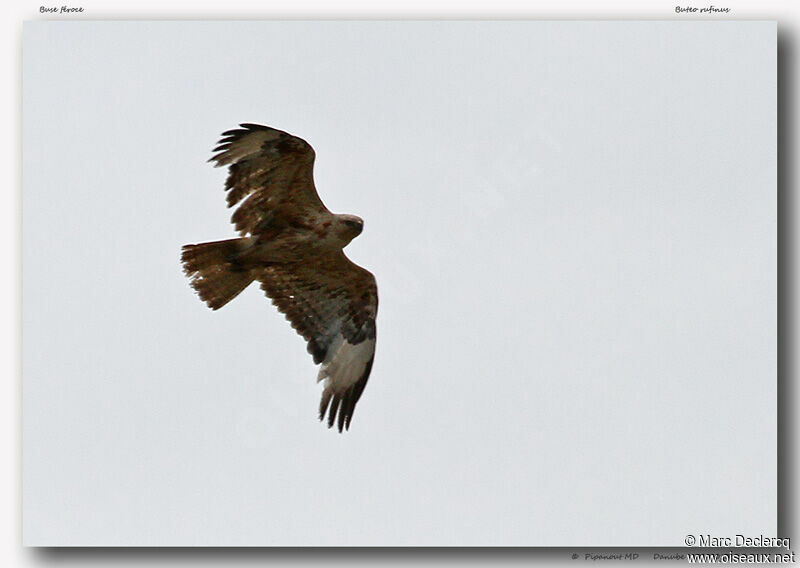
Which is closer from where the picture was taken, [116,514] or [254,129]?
[254,129]

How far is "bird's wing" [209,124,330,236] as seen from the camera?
8750 mm

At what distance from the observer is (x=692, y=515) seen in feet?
31.2

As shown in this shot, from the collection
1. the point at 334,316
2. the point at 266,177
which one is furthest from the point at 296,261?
the point at 266,177

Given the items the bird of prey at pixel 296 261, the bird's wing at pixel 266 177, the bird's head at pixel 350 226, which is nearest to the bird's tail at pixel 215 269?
the bird of prey at pixel 296 261

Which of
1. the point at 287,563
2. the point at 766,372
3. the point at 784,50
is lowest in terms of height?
the point at 287,563

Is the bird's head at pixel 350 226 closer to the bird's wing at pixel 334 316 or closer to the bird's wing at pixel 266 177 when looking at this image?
the bird's wing at pixel 266 177

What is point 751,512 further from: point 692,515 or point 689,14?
point 689,14

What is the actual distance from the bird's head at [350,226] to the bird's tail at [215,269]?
696 millimetres

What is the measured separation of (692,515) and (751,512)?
0.50 meters

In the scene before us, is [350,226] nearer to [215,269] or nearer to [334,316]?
[334,316]

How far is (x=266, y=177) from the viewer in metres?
8.89

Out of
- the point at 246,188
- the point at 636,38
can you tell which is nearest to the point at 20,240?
the point at 246,188

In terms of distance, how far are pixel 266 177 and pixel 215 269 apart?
769 mm

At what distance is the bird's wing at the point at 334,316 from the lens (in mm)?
9414
